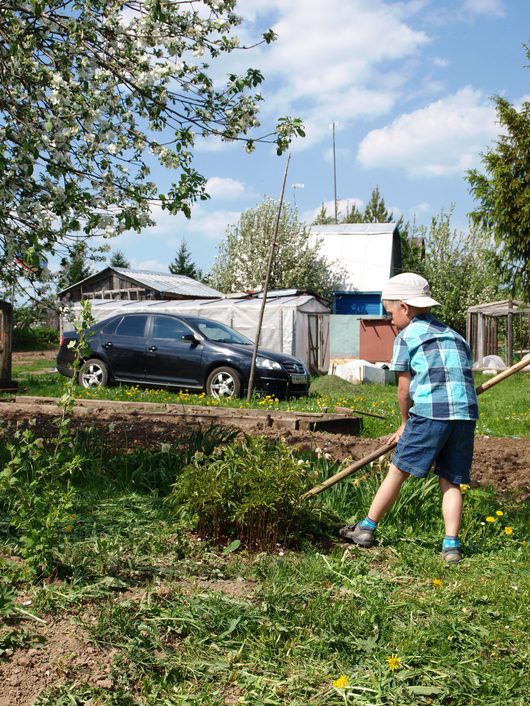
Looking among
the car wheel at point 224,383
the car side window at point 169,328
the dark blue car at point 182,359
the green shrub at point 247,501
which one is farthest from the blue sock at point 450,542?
the car side window at point 169,328

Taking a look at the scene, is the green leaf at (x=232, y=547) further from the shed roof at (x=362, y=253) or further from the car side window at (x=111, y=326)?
the shed roof at (x=362, y=253)

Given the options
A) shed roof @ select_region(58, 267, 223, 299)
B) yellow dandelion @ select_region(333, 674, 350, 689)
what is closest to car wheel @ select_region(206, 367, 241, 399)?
yellow dandelion @ select_region(333, 674, 350, 689)

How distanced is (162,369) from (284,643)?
10.9 metres

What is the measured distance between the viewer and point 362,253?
126 ft

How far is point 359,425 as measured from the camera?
27.2 feet

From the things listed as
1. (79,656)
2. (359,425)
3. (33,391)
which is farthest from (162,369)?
(79,656)

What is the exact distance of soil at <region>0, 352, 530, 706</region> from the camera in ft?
8.43

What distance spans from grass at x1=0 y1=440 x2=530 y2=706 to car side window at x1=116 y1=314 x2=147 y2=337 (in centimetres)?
989

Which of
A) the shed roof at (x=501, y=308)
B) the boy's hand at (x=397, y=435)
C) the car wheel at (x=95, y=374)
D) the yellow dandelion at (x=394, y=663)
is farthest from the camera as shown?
the shed roof at (x=501, y=308)

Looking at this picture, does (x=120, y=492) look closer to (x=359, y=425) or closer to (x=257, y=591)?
A: (x=257, y=591)

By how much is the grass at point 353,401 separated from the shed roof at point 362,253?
70.9 ft

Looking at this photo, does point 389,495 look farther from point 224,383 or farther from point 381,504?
point 224,383

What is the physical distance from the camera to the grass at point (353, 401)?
9312 millimetres

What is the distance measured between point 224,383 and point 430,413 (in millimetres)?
9033
